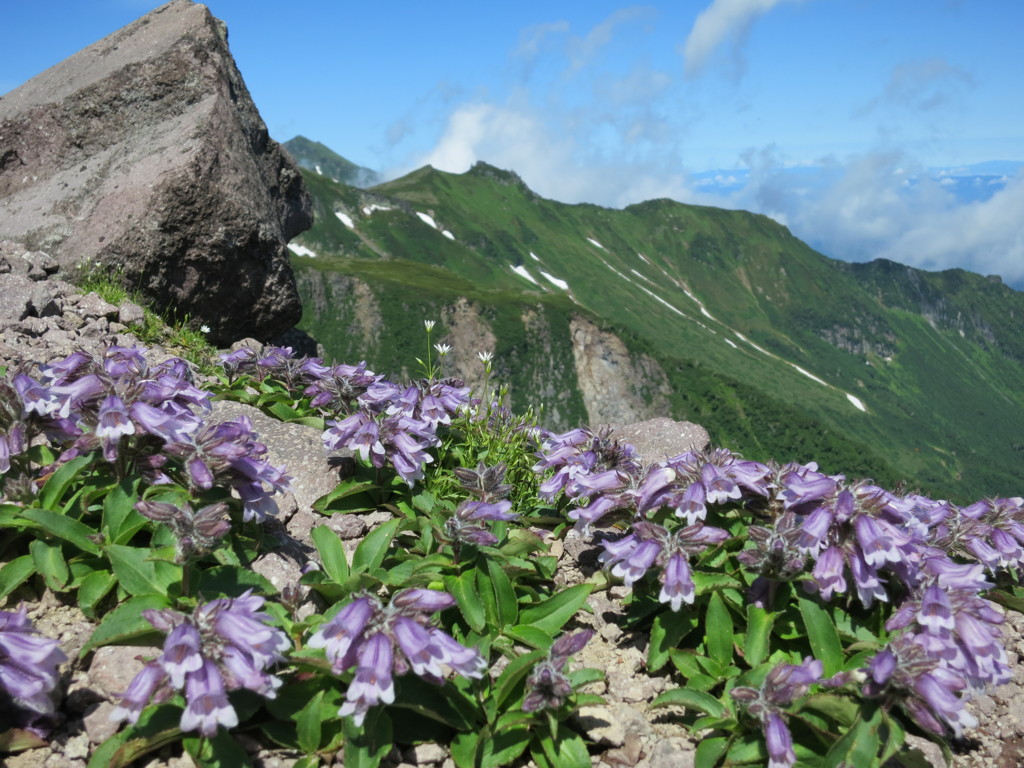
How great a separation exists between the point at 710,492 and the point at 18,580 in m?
5.07

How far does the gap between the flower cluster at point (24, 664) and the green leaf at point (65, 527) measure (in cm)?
98

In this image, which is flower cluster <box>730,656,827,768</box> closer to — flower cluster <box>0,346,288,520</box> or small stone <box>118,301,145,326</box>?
flower cluster <box>0,346,288,520</box>

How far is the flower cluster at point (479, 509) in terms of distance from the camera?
537 centimetres

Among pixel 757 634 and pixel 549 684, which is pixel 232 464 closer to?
pixel 549 684

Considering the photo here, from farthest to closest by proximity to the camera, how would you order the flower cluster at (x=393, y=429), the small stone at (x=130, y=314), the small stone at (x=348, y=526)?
1. the small stone at (x=130, y=314)
2. the small stone at (x=348, y=526)
3. the flower cluster at (x=393, y=429)

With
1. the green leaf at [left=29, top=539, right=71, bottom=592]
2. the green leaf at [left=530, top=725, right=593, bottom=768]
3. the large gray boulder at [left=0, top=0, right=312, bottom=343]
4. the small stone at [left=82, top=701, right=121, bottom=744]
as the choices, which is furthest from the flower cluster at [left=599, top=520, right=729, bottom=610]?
the large gray boulder at [left=0, top=0, right=312, bottom=343]

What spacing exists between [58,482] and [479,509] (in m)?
3.15

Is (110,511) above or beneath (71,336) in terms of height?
beneath

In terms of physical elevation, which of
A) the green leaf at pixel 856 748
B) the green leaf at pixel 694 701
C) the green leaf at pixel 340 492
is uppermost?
Answer: the green leaf at pixel 340 492

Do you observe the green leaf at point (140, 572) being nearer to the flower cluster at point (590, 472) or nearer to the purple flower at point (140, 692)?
the purple flower at point (140, 692)

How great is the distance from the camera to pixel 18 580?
505cm

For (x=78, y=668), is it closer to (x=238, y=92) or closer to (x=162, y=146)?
(x=162, y=146)

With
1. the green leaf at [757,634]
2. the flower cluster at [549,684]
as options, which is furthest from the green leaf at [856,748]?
the flower cluster at [549,684]

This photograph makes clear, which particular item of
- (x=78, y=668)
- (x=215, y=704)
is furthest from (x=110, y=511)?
(x=215, y=704)
